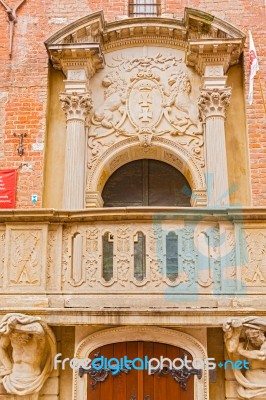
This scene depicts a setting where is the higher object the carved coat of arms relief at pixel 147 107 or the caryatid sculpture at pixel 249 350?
the carved coat of arms relief at pixel 147 107

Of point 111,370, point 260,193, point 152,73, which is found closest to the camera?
point 111,370

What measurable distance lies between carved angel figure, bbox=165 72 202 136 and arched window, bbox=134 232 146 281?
474 centimetres

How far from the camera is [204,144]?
11.9 m

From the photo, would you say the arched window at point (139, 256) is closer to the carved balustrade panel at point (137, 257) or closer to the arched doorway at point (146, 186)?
the carved balustrade panel at point (137, 257)

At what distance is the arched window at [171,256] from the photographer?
302 inches

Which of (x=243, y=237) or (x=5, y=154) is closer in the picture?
(x=243, y=237)

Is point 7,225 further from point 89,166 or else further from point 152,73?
point 152,73

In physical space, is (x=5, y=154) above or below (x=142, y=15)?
below

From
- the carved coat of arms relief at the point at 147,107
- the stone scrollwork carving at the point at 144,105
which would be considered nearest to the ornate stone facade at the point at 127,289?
the carved coat of arms relief at the point at 147,107

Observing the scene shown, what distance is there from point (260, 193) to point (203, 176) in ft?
3.83

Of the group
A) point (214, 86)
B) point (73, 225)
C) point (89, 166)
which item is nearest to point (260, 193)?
point (214, 86)

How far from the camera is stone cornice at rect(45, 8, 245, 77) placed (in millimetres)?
11977

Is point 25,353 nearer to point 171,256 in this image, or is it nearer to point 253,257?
point 171,256

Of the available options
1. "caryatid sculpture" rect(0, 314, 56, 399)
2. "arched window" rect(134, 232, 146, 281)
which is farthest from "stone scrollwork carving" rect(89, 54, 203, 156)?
"caryatid sculpture" rect(0, 314, 56, 399)
